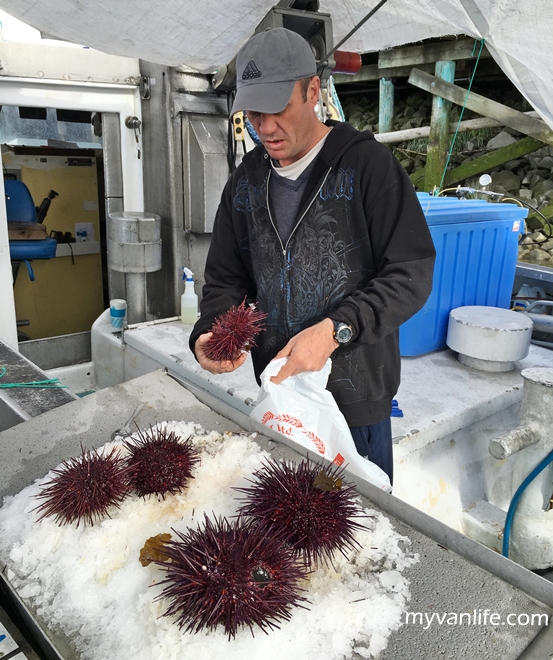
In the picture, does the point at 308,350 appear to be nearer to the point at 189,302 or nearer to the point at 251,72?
the point at 251,72

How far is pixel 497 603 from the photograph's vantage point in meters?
1.00

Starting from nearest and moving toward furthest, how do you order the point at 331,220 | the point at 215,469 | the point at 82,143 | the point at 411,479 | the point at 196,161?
the point at 215,469
the point at 331,220
the point at 411,479
the point at 196,161
the point at 82,143

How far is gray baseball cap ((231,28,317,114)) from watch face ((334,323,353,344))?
63 centimetres

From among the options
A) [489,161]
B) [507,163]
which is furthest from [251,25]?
[507,163]

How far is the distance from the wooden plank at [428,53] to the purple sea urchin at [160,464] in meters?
7.32

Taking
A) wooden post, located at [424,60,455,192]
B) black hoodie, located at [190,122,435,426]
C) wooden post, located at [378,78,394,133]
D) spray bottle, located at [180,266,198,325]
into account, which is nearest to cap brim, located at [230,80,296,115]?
black hoodie, located at [190,122,435,426]

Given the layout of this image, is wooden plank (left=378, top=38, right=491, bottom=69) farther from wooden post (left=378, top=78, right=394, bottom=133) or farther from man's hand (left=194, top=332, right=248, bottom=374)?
man's hand (left=194, top=332, right=248, bottom=374)

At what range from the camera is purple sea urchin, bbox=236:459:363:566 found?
3.51 ft

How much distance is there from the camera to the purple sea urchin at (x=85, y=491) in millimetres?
1166

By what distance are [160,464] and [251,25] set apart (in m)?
2.24

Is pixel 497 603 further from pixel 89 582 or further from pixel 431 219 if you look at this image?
pixel 431 219

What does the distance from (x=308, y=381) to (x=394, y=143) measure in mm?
8903

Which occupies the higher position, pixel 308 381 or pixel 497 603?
pixel 308 381

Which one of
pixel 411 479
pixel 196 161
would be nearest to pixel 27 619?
pixel 411 479
